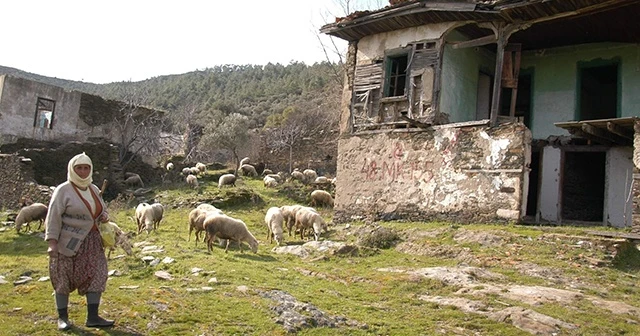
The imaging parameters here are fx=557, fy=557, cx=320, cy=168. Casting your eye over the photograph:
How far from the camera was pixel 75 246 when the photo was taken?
5594 millimetres

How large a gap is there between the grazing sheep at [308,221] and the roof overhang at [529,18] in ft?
20.3

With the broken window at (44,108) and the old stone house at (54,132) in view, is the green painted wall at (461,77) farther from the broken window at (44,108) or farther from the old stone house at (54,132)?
the broken window at (44,108)

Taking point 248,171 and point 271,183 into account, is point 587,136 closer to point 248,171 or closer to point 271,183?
point 271,183

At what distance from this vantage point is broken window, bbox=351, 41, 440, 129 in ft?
52.3

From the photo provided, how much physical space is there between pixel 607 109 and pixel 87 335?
60.2ft

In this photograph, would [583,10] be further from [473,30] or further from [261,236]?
[261,236]

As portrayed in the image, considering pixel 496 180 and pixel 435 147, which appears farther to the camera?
pixel 435 147

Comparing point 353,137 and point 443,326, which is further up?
point 353,137

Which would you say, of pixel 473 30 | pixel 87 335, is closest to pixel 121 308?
pixel 87 335

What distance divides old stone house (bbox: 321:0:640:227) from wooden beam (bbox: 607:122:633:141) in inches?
2.4

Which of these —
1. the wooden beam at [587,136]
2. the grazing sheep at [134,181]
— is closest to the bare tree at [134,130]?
the grazing sheep at [134,181]

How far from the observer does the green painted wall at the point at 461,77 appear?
1608cm

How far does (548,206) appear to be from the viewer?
655 inches

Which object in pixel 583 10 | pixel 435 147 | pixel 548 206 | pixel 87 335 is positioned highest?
pixel 583 10
